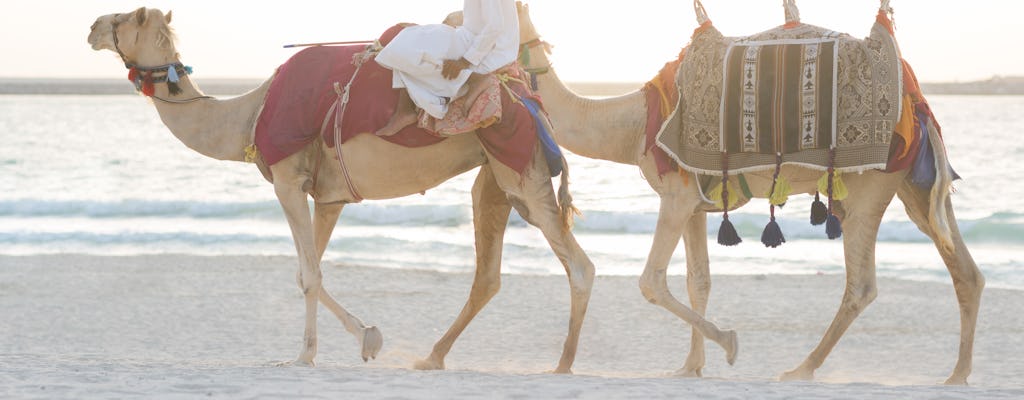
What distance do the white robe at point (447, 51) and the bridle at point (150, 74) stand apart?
3.90 ft

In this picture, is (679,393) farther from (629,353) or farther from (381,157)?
(629,353)

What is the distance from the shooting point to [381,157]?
689cm

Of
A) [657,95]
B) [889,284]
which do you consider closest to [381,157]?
[657,95]

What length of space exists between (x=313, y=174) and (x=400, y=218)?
12739 millimetres

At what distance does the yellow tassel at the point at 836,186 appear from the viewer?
691 centimetres

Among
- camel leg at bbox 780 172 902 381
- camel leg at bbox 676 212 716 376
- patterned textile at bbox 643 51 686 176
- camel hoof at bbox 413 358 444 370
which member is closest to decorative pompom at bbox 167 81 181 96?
camel hoof at bbox 413 358 444 370

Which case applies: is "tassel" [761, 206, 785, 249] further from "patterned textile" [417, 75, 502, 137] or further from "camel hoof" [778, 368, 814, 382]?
"patterned textile" [417, 75, 502, 137]

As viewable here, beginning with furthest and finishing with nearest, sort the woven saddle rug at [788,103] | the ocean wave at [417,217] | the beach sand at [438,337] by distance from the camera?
1. the ocean wave at [417,217]
2. the woven saddle rug at [788,103]
3. the beach sand at [438,337]

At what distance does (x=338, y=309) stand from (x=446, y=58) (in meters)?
1.53

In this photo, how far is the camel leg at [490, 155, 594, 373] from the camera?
272 inches

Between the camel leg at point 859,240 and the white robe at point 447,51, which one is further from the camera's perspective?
the camel leg at point 859,240

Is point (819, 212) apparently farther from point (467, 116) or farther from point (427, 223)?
point (427, 223)

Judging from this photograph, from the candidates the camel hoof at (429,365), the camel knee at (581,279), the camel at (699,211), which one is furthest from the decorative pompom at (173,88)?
the camel knee at (581,279)

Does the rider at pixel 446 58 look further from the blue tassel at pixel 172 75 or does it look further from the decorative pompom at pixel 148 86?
the decorative pompom at pixel 148 86
